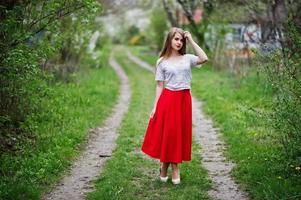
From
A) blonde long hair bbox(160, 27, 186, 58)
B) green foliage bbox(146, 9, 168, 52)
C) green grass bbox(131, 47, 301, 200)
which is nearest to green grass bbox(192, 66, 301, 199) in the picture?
green grass bbox(131, 47, 301, 200)

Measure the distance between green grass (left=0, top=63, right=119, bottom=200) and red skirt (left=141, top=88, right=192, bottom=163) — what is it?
1751 millimetres

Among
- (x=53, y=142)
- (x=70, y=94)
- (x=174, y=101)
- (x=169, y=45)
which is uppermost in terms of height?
(x=169, y=45)

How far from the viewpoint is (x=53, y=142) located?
989cm

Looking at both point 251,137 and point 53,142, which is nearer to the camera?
point 53,142

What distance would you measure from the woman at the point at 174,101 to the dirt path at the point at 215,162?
0.72 meters

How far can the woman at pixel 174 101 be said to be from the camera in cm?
739

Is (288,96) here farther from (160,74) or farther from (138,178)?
(138,178)

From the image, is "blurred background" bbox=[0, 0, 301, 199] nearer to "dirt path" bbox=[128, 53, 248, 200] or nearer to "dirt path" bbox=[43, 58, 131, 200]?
"dirt path" bbox=[43, 58, 131, 200]

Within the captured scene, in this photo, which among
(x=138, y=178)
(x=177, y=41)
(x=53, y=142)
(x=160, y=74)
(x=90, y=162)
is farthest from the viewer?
(x=53, y=142)

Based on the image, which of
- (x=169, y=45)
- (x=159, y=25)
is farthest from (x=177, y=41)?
(x=159, y=25)

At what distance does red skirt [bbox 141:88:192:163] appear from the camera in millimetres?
7402

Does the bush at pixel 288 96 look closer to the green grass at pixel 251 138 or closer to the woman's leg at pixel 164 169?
the green grass at pixel 251 138

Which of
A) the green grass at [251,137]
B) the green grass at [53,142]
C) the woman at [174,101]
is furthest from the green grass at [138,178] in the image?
the green grass at [53,142]

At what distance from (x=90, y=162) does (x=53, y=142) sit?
1.13 meters
